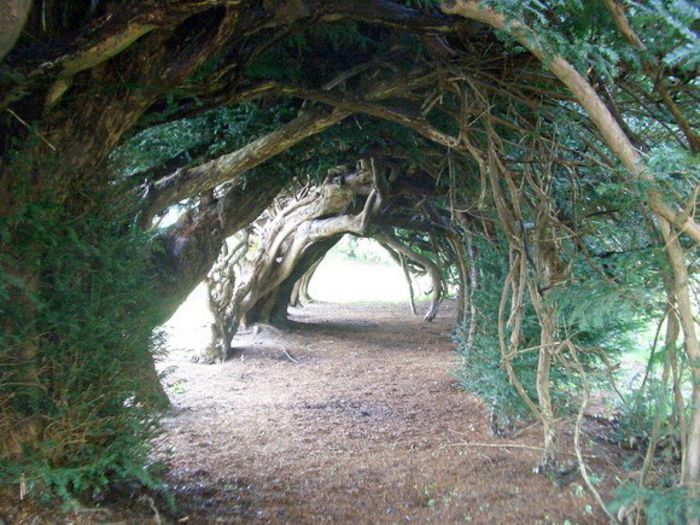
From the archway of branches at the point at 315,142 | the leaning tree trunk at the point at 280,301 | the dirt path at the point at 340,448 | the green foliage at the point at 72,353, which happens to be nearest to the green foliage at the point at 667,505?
the archway of branches at the point at 315,142

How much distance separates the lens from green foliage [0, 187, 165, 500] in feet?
9.89

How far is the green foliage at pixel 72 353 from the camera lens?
3.02m

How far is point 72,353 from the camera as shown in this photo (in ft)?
10.7

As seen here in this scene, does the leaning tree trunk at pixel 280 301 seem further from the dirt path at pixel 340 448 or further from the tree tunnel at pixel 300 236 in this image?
the dirt path at pixel 340 448

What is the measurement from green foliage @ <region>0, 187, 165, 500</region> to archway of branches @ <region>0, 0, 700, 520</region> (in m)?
0.02

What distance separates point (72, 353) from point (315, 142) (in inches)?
138

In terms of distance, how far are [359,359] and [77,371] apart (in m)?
7.91

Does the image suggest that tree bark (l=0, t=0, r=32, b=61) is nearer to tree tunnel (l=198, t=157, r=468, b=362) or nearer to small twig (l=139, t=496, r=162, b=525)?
small twig (l=139, t=496, r=162, b=525)

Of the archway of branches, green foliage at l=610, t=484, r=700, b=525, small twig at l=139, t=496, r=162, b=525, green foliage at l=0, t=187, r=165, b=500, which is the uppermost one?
the archway of branches

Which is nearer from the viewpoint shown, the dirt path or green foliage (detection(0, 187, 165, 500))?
green foliage (detection(0, 187, 165, 500))

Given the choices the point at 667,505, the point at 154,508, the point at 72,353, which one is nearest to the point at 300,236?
the point at 154,508

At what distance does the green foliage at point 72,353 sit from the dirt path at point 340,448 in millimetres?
978

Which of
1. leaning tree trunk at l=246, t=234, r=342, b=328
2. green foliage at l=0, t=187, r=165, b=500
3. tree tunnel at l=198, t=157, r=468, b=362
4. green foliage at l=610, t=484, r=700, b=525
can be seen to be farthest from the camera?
leaning tree trunk at l=246, t=234, r=342, b=328

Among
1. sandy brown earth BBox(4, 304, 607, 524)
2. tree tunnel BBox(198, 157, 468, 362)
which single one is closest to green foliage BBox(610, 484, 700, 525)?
sandy brown earth BBox(4, 304, 607, 524)
